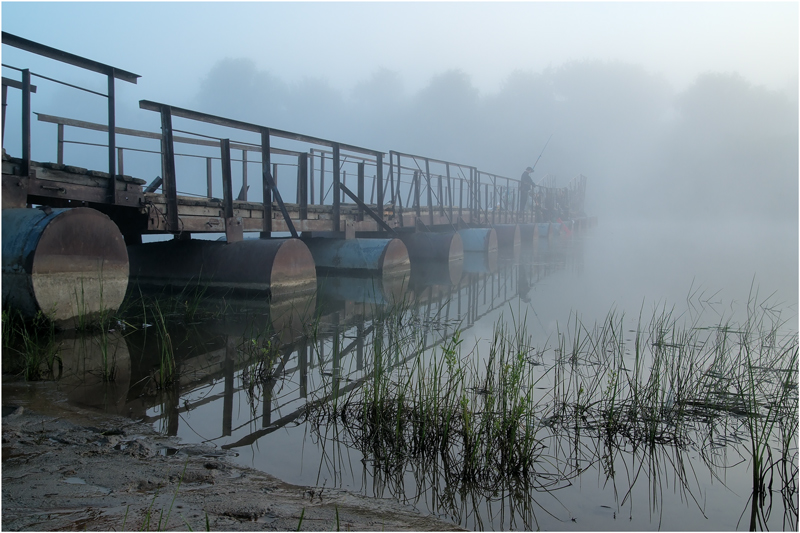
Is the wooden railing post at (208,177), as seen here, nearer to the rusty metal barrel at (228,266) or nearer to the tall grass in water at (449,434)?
the rusty metal barrel at (228,266)

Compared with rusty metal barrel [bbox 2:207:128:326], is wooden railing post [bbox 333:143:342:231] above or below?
above

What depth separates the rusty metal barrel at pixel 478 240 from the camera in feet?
58.4

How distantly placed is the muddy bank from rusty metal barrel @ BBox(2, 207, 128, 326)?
238 cm

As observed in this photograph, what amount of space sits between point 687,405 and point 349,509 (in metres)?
2.66

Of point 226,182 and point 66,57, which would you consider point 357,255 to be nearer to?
point 226,182

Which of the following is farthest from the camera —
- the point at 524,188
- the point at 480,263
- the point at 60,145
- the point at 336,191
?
the point at 524,188

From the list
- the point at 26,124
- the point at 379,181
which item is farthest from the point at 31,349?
the point at 379,181

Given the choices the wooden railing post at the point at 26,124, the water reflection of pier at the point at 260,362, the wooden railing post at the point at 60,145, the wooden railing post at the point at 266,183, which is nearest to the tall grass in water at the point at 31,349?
the water reflection of pier at the point at 260,362

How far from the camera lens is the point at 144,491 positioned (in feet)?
8.09

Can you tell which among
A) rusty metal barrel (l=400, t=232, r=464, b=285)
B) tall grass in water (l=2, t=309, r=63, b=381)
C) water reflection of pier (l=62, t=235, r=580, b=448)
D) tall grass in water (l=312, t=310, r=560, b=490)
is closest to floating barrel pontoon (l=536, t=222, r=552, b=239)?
rusty metal barrel (l=400, t=232, r=464, b=285)

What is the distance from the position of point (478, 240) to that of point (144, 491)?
15941 millimetres

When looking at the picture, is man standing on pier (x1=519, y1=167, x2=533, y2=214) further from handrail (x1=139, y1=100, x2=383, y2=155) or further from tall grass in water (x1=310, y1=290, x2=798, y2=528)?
tall grass in water (x1=310, y1=290, x2=798, y2=528)

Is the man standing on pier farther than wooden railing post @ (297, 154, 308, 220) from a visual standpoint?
Yes

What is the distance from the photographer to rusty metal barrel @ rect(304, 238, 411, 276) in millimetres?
11039
